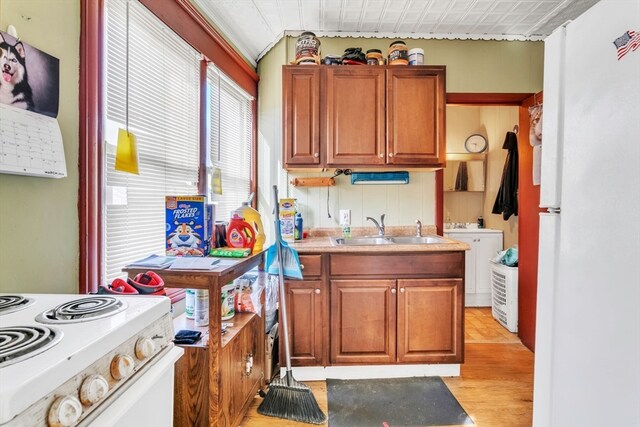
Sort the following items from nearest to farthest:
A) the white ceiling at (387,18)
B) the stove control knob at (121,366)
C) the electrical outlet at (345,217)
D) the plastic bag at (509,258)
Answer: the stove control knob at (121,366) → the white ceiling at (387,18) → the electrical outlet at (345,217) → the plastic bag at (509,258)

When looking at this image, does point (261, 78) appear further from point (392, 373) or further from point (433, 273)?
point (392, 373)

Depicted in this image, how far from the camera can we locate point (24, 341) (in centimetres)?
58

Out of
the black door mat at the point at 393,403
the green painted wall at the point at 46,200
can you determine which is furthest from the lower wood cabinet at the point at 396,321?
the green painted wall at the point at 46,200

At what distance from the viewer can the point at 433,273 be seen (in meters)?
2.24

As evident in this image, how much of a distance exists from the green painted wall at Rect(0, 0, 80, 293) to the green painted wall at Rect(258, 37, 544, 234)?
1799mm

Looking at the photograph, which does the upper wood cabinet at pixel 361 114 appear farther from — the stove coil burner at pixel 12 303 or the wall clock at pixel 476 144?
the wall clock at pixel 476 144

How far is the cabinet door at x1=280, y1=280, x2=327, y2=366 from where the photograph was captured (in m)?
2.20

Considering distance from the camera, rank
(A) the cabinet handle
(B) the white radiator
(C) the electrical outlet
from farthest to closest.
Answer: (B) the white radiator < (C) the electrical outlet < (A) the cabinet handle

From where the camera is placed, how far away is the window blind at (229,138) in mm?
2260

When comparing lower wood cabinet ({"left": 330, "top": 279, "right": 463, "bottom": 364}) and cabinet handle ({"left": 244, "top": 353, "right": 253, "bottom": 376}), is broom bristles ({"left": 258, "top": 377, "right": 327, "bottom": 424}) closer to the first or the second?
cabinet handle ({"left": 244, "top": 353, "right": 253, "bottom": 376})

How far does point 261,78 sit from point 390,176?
1429 mm

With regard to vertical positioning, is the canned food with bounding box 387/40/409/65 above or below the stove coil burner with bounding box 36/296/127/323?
above

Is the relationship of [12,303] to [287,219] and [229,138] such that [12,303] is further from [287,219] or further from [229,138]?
[229,138]

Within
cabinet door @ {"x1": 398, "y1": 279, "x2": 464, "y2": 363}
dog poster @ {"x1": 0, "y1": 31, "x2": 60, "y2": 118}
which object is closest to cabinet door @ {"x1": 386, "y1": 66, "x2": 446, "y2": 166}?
cabinet door @ {"x1": 398, "y1": 279, "x2": 464, "y2": 363}
